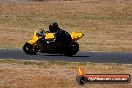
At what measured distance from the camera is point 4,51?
27.3 meters

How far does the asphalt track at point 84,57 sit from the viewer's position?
24.1 meters

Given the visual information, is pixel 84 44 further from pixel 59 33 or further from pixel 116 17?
pixel 116 17

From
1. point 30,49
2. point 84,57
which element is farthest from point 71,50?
point 30,49

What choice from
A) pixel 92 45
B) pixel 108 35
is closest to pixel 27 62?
pixel 92 45

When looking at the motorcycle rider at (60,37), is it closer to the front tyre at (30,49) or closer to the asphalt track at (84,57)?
the asphalt track at (84,57)

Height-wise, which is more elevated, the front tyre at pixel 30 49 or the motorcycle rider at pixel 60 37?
the motorcycle rider at pixel 60 37

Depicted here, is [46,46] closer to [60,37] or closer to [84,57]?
[60,37]

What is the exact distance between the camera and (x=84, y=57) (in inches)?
992

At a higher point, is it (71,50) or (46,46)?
(46,46)

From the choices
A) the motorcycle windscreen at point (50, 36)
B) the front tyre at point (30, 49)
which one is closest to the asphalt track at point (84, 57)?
the front tyre at point (30, 49)

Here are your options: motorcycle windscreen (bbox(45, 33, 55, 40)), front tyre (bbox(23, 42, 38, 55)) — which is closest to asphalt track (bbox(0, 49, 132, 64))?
front tyre (bbox(23, 42, 38, 55))

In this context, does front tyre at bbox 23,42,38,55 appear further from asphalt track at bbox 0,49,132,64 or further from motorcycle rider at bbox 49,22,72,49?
motorcycle rider at bbox 49,22,72,49

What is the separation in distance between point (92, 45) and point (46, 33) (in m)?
6.40

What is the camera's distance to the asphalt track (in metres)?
24.1
